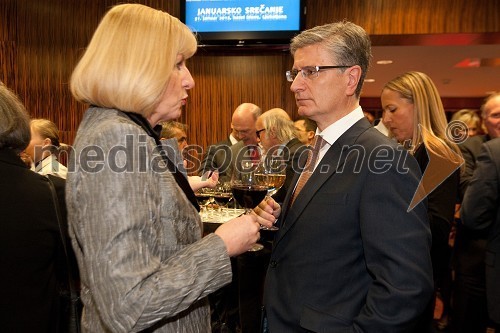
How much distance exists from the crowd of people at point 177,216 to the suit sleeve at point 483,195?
4.80ft

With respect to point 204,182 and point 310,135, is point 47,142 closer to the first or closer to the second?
point 204,182

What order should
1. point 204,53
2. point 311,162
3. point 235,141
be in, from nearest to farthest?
point 311,162 < point 235,141 < point 204,53

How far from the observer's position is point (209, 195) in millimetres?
2740

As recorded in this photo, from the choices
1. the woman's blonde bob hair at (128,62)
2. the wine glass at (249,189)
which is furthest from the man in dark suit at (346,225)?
the woman's blonde bob hair at (128,62)

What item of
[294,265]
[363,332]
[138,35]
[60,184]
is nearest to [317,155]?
[294,265]

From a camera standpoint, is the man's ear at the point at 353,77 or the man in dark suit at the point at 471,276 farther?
the man in dark suit at the point at 471,276

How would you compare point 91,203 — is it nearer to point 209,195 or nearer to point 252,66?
point 209,195

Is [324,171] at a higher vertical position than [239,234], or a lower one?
higher

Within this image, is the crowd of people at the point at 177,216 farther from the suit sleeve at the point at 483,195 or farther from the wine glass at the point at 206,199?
the suit sleeve at the point at 483,195

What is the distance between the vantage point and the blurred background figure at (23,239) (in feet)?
4.77

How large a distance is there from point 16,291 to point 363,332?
1172 millimetres

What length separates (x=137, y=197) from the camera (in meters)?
0.92

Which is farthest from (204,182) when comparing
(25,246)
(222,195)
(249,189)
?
(25,246)

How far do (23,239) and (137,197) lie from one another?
31.1 inches
